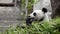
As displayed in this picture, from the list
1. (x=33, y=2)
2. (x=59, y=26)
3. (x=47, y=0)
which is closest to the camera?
(x=59, y=26)

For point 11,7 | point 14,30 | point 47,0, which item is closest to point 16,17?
point 11,7

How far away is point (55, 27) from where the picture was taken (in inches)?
59.3

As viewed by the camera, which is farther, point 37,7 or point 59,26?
point 37,7

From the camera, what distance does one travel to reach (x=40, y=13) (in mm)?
3033

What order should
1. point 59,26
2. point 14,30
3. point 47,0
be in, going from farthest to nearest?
point 47,0 → point 14,30 → point 59,26

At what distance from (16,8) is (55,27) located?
9.00 feet

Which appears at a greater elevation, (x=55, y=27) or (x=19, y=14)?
(x=55, y=27)

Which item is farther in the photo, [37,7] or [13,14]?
[13,14]

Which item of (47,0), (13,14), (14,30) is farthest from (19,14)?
(14,30)

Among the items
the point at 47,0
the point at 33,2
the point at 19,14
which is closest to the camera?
the point at 47,0

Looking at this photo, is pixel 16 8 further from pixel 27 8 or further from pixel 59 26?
pixel 59 26

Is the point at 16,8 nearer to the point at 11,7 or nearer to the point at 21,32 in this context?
the point at 11,7

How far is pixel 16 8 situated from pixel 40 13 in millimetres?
1260

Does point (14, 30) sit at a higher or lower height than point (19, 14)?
higher
